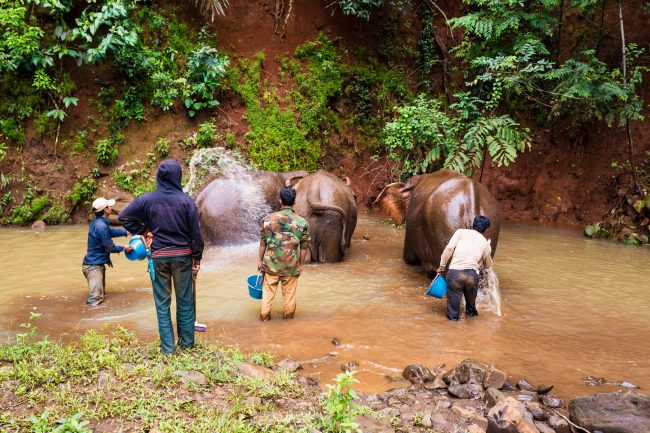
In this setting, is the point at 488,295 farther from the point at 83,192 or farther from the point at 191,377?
the point at 83,192

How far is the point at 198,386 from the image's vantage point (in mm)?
3877

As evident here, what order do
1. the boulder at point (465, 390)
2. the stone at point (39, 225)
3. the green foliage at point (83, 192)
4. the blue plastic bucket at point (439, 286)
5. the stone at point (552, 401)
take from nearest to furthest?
the stone at point (552, 401) < the boulder at point (465, 390) < the blue plastic bucket at point (439, 286) < the stone at point (39, 225) < the green foliage at point (83, 192)

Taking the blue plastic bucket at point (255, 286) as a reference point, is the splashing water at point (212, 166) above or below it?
above

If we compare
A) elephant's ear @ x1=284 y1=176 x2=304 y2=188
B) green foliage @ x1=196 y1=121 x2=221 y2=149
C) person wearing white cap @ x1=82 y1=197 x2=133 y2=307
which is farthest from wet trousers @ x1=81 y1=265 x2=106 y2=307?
green foliage @ x1=196 y1=121 x2=221 y2=149

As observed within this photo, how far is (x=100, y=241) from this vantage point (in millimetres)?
6582

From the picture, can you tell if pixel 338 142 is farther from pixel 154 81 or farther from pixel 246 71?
pixel 154 81

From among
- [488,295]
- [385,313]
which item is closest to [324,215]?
[385,313]

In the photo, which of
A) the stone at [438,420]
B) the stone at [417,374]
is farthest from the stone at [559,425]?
the stone at [417,374]

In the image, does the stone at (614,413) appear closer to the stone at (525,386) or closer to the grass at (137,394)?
the stone at (525,386)

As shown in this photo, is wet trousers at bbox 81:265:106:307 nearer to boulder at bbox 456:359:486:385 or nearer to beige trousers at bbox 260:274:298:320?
beige trousers at bbox 260:274:298:320

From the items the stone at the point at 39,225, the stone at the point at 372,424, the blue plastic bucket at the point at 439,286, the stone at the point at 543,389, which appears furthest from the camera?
the stone at the point at 39,225

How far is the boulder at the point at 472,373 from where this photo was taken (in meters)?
4.36

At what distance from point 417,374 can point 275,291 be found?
86.8 inches

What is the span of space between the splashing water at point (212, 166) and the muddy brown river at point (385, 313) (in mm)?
3071
